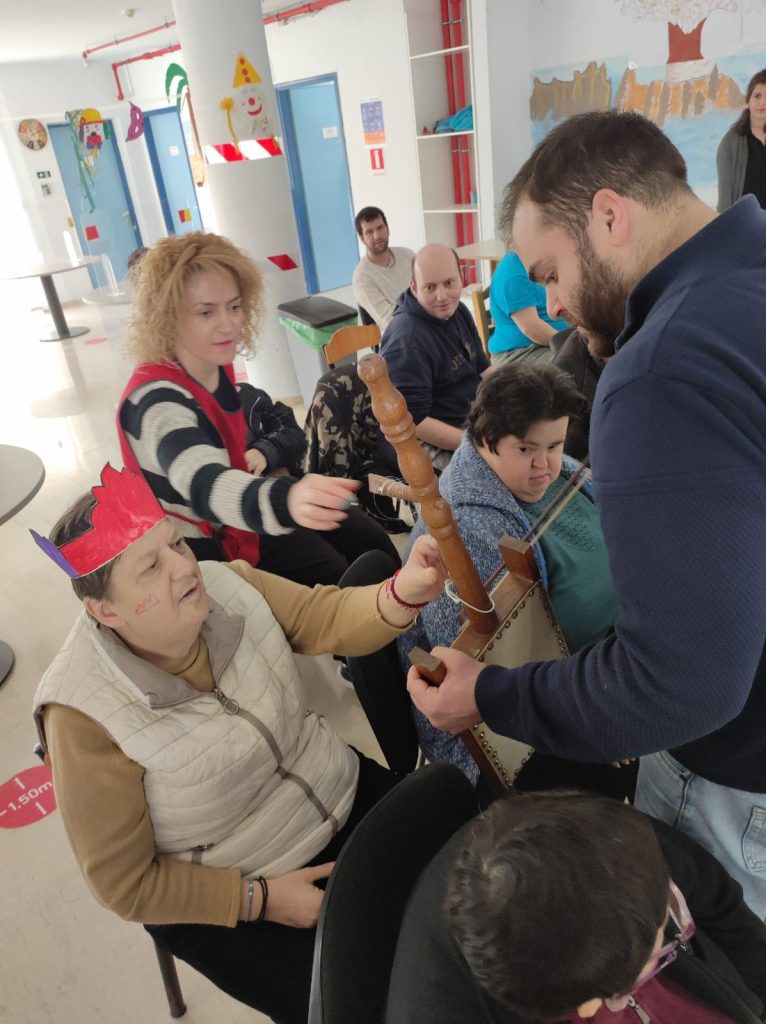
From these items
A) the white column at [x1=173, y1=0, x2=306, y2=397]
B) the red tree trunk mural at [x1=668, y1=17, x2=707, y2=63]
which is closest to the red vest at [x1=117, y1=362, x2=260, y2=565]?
the white column at [x1=173, y1=0, x2=306, y2=397]

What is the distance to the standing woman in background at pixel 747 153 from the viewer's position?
Result: 3.53 m

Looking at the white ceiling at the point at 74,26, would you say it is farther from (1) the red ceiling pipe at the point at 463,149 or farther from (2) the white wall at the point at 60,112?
(1) the red ceiling pipe at the point at 463,149

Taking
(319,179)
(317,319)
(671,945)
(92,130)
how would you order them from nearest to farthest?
(671,945), (317,319), (319,179), (92,130)

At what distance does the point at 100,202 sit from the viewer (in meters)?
10.3

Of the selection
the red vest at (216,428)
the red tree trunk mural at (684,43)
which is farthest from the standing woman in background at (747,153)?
the red vest at (216,428)

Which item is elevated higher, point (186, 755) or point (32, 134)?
point (32, 134)

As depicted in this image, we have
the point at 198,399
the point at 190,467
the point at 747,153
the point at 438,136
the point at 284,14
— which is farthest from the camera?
the point at 284,14

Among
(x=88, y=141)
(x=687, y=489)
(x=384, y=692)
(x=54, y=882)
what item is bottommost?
(x=54, y=882)

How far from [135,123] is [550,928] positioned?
37.6ft

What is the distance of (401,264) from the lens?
439 centimetres

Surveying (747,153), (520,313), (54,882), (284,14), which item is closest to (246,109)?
(520,313)

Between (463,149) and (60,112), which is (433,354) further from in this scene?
(60,112)

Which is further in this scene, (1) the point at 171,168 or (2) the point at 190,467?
(1) the point at 171,168

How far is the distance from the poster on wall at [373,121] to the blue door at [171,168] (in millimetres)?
4287
